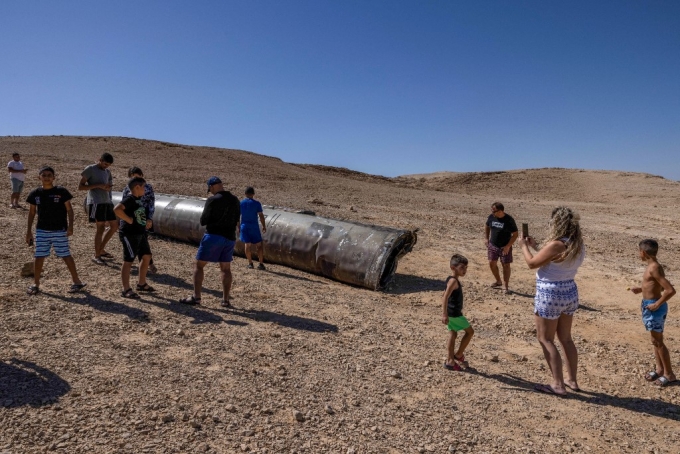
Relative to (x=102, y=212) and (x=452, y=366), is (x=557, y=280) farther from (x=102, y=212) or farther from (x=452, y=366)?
(x=102, y=212)

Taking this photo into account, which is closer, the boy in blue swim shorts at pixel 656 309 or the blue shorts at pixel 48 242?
the boy in blue swim shorts at pixel 656 309

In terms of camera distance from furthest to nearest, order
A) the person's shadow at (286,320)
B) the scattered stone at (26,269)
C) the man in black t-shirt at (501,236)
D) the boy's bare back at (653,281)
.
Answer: the man in black t-shirt at (501,236) → the scattered stone at (26,269) → the person's shadow at (286,320) → the boy's bare back at (653,281)

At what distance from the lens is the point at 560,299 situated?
13.5 feet

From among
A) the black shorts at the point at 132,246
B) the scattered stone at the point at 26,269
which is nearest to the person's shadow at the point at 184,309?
the black shorts at the point at 132,246

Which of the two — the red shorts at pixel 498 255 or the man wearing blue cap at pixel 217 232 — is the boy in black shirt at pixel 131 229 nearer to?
the man wearing blue cap at pixel 217 232

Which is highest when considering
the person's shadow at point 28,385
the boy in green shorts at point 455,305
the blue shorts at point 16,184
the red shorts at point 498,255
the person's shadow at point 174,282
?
the blue shorts at point 16,184

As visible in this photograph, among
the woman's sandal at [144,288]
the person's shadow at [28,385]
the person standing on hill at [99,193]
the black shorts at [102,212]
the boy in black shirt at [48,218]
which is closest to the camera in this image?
the person's shadow at [28,385]

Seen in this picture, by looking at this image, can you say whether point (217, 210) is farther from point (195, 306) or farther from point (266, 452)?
point (266, 452)

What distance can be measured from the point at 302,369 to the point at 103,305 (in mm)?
2724

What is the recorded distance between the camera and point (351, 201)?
782 inches

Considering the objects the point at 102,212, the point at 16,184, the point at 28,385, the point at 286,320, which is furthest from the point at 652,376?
the point at 16,184

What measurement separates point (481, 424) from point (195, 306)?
3670 mm

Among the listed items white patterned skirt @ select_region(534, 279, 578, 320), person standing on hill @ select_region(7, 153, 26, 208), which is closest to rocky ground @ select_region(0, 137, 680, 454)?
white patterned skirt @ select_region(534, 279, 578, 320)

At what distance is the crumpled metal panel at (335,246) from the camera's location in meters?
7.81
